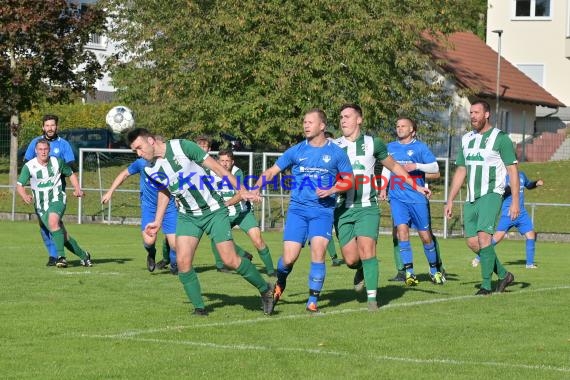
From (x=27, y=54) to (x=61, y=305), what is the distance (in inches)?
977

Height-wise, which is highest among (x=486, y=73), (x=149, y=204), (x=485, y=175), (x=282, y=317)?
(x=486, y=73)

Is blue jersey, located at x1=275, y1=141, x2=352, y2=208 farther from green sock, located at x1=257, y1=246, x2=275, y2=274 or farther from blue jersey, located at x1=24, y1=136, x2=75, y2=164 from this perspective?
blue jersey, located at x1=24, y1=136, x2=75, y2=164

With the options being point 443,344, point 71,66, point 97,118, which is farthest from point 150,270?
point 97,118

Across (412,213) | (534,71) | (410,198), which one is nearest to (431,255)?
(412,213)

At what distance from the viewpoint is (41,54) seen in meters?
35.4

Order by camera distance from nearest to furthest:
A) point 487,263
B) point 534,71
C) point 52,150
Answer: point 487,263, point 52,150, point 534,71

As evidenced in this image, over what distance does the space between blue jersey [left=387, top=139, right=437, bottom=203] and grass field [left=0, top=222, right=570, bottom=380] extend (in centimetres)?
111

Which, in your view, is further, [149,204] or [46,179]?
[46,179]

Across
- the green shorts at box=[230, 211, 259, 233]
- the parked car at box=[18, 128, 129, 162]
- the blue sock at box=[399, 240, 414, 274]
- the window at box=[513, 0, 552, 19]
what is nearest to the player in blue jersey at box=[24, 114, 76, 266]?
the green shorts at box=[230, 211, 259, 233]

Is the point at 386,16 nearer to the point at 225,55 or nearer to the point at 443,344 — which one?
the point at 225,55

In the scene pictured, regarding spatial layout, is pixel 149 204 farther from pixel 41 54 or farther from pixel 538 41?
pixel 538 41

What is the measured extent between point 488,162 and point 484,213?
22.5 inches

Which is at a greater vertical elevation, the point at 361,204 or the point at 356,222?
the point at 361,204

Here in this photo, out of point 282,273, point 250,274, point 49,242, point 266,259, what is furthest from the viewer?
point 49,242
